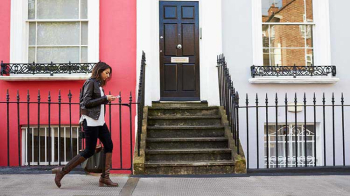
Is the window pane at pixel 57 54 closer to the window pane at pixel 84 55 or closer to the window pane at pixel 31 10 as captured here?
the window pane at pixel 84 55

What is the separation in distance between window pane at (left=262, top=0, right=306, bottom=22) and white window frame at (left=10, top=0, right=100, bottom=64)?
11.9 ft

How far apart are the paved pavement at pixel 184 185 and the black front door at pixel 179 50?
3243mm

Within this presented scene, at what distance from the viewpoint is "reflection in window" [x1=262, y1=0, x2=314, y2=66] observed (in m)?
8.56

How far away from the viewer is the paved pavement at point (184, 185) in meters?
4.88

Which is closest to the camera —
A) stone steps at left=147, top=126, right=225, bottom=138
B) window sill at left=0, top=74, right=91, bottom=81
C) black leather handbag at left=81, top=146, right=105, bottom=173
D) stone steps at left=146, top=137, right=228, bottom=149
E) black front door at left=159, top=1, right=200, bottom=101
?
black leather handbag at left=81, top=146, right=105, bottom=173

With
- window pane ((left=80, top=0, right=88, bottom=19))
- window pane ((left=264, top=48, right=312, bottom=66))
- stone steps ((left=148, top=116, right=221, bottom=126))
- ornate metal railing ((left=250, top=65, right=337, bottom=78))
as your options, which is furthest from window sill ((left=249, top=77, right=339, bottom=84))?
window pane ((left=80, top=0, right=88, bottom=19))

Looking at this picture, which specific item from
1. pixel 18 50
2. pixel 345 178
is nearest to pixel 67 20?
pixel 18 50

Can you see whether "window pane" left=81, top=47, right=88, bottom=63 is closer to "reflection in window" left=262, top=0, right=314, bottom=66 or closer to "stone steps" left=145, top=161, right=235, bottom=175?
"stone steps" left=145, top=161, right=235, bottom=175

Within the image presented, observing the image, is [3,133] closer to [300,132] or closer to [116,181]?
[116,181]

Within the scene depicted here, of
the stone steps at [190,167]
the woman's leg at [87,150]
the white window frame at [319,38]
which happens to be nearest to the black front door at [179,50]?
the white window frame at [319,38]

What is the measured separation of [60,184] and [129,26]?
424cm

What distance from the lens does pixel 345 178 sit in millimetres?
5797

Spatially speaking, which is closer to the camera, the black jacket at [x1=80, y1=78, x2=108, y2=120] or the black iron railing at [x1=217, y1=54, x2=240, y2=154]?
the black jacket at [x1=80, y1=78, x2=108, y2=120]

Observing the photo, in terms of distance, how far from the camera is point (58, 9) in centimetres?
842
